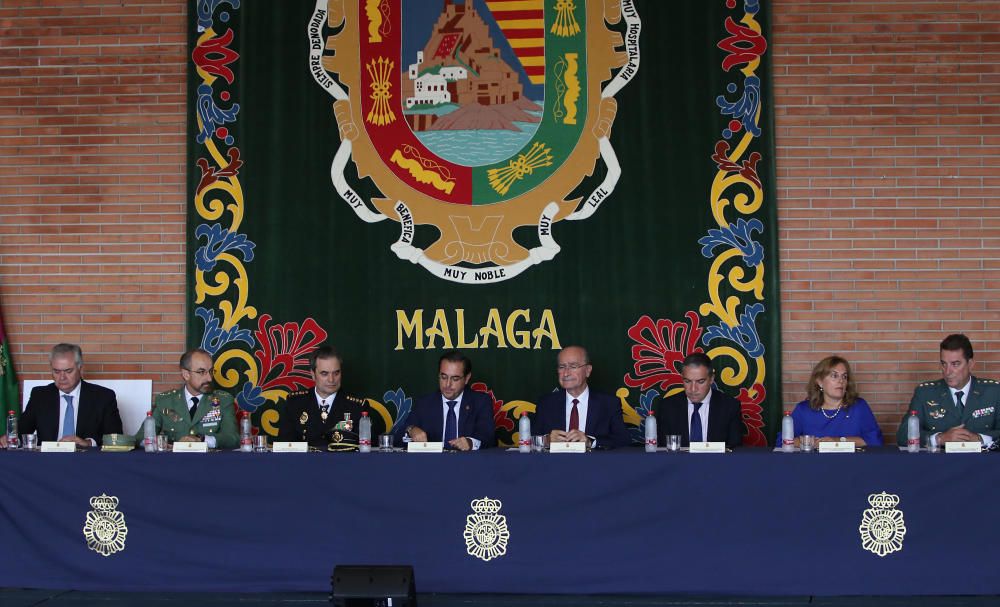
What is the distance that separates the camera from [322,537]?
13.1 feet

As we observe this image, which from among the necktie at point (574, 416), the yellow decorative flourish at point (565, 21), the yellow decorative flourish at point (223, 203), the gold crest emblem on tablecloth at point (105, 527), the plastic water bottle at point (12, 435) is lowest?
the gold crest emblem on tablecloth at point (105, 527)

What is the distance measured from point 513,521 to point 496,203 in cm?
192

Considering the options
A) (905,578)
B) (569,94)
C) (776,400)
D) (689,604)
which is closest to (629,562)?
(689,604)

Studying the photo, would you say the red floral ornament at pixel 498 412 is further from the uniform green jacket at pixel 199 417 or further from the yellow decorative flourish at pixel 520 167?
the uniform green jacket at pixel 199 417

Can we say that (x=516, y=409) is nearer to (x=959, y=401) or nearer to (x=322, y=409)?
(x=322, y=409)

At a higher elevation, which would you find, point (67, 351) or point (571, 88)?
point (571, 88)

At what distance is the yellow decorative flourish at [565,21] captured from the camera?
5.27m

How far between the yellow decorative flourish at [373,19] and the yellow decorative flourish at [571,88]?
3.38ft

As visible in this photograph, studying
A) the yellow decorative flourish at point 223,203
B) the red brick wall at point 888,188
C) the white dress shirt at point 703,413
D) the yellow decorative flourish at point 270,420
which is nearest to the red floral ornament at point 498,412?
the white dress shirt at point 703,413

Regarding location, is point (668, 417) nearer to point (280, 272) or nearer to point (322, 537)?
point (322, 537)

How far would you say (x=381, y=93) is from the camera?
17.5 ft

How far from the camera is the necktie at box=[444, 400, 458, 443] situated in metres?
4.94

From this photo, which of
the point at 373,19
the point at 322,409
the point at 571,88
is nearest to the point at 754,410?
the point at 571,88

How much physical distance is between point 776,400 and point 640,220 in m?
1.17
